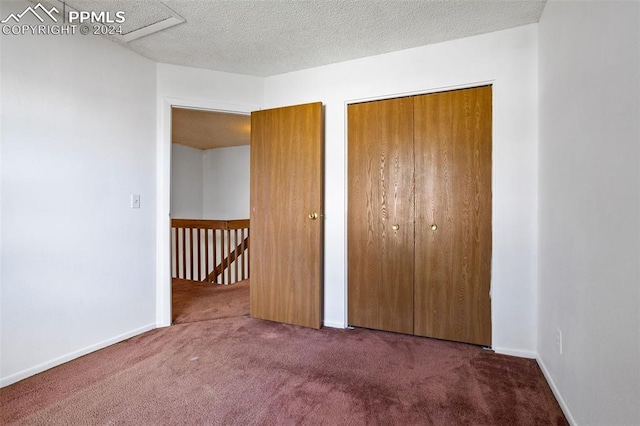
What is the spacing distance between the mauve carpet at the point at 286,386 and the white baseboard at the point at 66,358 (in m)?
0.04

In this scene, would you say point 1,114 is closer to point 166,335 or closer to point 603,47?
point 166,335

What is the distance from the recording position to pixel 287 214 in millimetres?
2707

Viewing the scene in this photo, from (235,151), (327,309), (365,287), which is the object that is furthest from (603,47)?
(235,151)

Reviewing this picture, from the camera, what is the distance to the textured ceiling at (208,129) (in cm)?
381

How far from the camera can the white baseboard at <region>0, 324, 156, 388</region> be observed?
5.76 feet

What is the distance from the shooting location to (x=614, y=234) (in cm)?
105

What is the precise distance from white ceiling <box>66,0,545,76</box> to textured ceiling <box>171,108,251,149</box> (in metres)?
0.97

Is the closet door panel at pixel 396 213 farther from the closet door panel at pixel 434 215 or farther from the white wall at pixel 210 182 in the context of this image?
the white wall at pixel 210 182

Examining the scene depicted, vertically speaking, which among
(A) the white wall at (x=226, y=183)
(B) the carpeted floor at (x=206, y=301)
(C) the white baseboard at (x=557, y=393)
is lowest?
(B) the carpeted floor at (x=206, y=301)

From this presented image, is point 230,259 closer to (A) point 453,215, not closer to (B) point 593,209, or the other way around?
(A) point 453,215

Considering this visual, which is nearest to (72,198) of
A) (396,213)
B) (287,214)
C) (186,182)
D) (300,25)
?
(287,214)

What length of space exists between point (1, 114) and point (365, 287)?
2.66m

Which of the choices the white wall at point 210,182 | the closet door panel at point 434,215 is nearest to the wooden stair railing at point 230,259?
the white wall at point 210,182

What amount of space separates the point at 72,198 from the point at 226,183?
12.7ft
